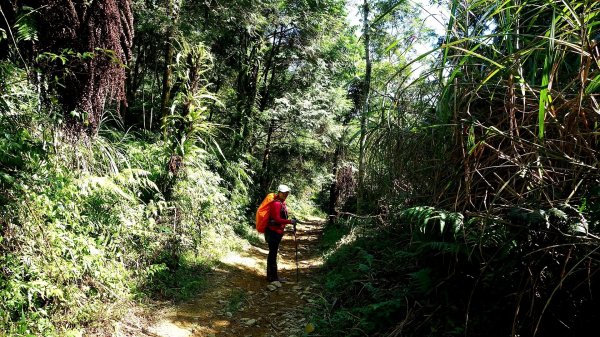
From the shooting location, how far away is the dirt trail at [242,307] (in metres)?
4.82

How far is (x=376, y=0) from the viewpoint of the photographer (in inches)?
460

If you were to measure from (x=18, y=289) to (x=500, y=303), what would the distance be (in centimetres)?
423

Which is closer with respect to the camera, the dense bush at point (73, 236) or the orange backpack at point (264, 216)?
the dense bush at point (73, 236)

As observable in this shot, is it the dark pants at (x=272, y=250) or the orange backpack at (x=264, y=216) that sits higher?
the orange backpack at (x=264, y=216)

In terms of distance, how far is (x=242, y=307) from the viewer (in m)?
5.73

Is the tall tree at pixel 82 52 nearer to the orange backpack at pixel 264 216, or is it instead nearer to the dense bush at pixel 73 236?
the dense bush at pixel 73 236

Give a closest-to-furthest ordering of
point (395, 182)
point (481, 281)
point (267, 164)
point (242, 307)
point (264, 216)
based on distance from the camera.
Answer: point (481, 281) < point (395, 182) < point (242, 307) < point (264, 216) < point (267, 164)

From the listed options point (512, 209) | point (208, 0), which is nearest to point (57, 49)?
point (512, 209)

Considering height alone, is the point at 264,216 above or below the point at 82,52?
below

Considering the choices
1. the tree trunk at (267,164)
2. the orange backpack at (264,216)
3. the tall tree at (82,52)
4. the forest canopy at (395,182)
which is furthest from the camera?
the tree trunk at (267,164)

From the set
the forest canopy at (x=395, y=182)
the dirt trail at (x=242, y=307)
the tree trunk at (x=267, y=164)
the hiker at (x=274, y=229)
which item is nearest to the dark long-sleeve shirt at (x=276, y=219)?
the hiker at (x=274, y=229)

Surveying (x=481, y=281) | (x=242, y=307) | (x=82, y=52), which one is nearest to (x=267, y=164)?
(x=242, y=307)

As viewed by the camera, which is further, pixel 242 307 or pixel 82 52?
A: pixel 242 307

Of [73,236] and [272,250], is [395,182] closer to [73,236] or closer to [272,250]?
[73,236]
